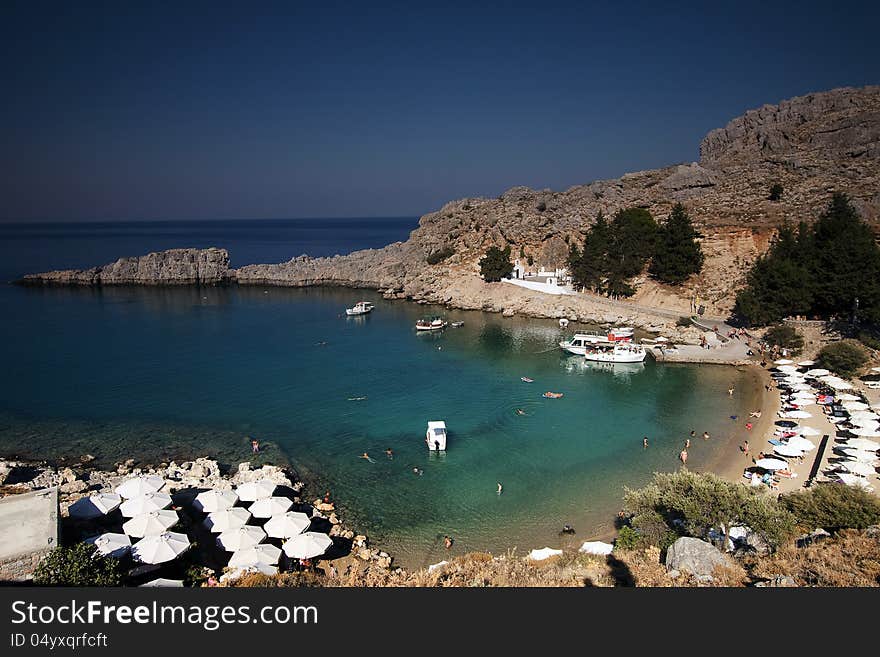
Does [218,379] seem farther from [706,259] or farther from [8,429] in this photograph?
[706,259]

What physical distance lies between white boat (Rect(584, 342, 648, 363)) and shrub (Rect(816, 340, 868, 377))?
11.2 meters

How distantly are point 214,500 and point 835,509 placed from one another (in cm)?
1967

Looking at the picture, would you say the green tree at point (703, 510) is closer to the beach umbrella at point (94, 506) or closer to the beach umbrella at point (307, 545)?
the beach umbrella at point (307, 545)

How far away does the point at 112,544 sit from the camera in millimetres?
15203

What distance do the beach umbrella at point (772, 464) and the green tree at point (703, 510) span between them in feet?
22.6

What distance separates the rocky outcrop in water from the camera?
81.2 m

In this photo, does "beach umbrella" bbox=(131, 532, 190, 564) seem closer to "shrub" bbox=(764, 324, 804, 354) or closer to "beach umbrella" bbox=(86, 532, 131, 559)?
"beach umbrella" bbox=(86, 532, 131, 559)

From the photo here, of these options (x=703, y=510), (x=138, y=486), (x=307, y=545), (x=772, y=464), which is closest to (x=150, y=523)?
(x=138, y=486)

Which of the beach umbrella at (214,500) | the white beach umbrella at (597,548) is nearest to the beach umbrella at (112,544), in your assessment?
the beach umbrella at (214,500)

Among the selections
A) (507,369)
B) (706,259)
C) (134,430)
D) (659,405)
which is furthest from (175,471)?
(706,259)

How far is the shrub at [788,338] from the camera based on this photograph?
1409 inches

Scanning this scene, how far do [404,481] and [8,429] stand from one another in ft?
73.8

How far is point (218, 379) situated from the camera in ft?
118

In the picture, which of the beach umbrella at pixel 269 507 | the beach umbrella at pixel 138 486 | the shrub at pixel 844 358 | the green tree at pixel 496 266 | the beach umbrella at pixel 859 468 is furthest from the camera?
the green tree at pixel 496 266
